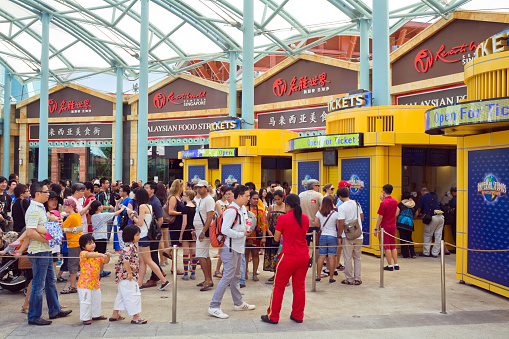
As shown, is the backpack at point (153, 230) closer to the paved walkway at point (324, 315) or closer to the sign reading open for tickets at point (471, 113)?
the paved walkway at point (324, 315)

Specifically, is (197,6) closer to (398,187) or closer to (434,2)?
(434,2)

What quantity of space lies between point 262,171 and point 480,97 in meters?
12.8

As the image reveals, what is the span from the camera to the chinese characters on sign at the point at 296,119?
26.1 metres

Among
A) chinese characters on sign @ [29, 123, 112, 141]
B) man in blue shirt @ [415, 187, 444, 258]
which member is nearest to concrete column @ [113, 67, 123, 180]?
chinese characters on sign @ [29, 123, 112, 141]

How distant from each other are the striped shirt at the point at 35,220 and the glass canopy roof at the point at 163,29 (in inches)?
745

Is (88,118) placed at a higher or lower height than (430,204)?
higher

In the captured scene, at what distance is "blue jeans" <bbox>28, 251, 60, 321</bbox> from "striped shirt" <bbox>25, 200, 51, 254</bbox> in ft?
0.21

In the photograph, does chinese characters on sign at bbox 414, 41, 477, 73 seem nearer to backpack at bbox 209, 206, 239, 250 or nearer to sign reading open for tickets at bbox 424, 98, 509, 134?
sign reading open for tickets at bbox 424, 98, 509, 134

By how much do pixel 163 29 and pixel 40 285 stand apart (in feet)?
90.5

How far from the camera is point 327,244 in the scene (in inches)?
339

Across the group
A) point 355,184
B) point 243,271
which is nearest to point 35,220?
point 243,271

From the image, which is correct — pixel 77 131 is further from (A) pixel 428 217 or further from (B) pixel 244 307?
(B) pixel 244 307

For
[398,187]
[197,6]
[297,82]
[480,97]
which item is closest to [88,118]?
[197,6]

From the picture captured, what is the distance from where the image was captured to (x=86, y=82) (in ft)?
124
